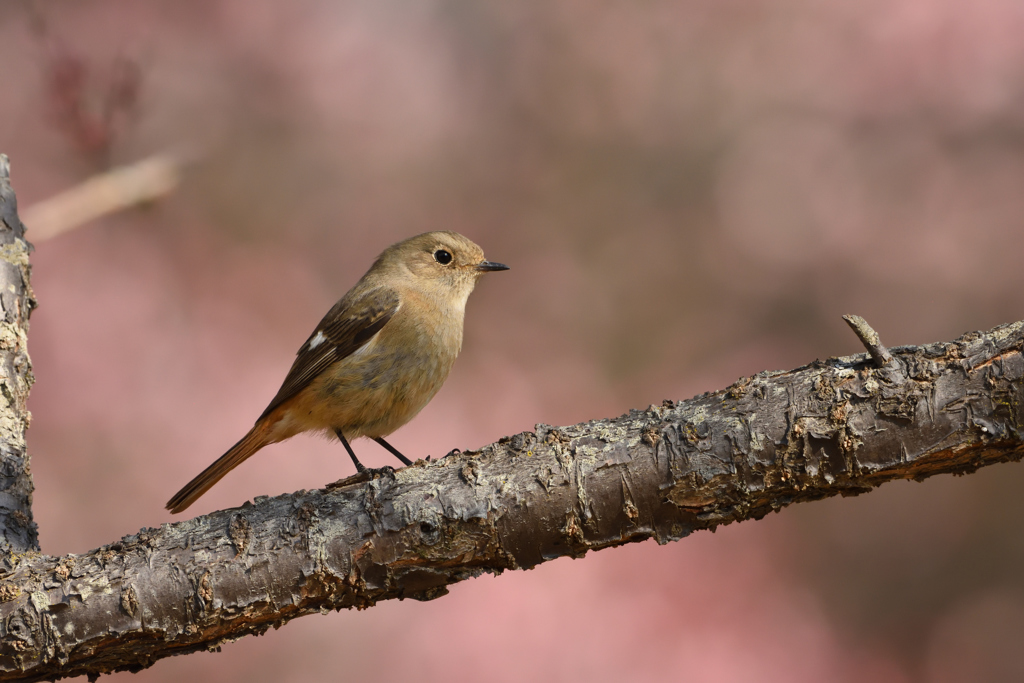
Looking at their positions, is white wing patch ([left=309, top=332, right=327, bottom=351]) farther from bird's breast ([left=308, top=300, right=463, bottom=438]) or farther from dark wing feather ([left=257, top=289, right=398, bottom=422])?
bird's breast ([left=308, top=300, right=463, bottom=438])

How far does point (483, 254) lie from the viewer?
453 cm

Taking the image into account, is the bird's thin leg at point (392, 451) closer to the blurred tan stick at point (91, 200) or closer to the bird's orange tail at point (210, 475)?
the bird's orange tail at point (210, 475)

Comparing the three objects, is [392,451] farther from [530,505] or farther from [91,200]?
[530,505]

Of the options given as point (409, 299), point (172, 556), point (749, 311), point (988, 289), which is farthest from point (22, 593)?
point (988, 289)

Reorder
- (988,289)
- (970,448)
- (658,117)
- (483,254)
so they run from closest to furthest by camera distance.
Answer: (970,448) < (988,289) < (483,254) < (658,117)

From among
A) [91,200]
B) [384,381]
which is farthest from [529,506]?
[91,200]

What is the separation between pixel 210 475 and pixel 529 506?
1608mm

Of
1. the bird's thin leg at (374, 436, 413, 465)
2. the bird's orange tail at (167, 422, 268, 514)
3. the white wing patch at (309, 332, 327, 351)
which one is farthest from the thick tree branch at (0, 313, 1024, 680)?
the bird's thin leg at (374, 436, 413, 465)

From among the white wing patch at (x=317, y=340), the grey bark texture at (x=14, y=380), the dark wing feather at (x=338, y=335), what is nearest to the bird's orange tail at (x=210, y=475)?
the dark wing feather at (x=338, y=335)

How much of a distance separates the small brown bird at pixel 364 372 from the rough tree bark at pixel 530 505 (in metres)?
1.08

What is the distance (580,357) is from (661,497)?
77.2 inches

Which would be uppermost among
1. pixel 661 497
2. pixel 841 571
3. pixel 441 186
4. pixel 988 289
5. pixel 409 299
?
pixel 441 186

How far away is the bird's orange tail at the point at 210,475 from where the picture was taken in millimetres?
3381

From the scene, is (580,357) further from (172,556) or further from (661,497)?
(172,556)
